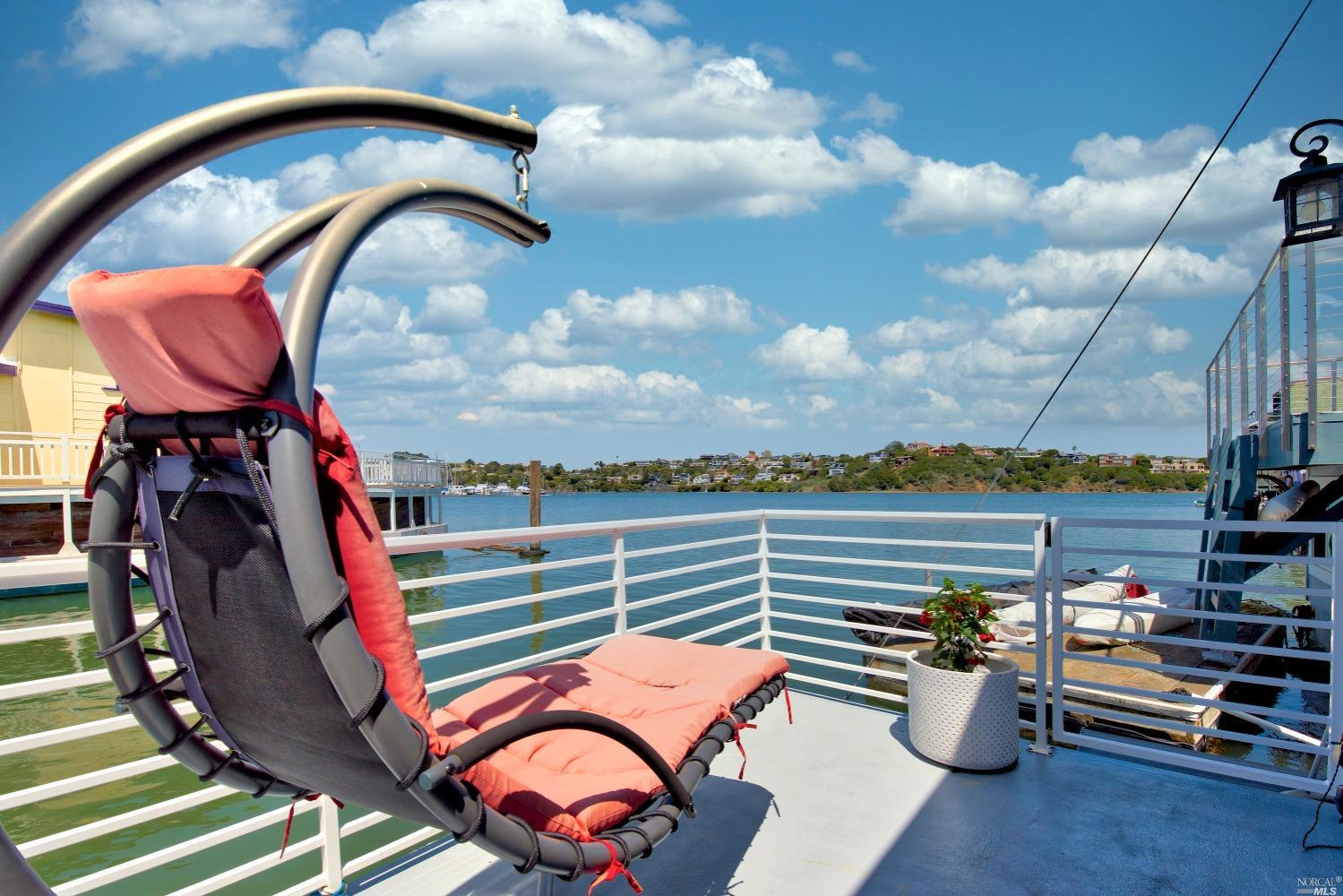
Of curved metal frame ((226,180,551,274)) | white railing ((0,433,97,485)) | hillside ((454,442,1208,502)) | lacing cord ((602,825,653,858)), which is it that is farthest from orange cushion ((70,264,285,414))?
white railing ((0,433,97,485))

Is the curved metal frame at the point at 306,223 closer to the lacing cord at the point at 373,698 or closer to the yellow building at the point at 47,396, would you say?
the lacing cord at the point at 373,698

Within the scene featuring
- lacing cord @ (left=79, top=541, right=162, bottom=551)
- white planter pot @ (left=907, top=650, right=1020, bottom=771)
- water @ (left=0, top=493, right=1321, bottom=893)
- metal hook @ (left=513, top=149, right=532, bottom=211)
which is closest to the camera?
lacing cord @ (left=79, top=541, right=162, bottom=551)

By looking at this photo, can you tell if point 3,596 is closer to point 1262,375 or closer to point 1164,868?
point 1164,868

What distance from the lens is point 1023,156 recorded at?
432 inches

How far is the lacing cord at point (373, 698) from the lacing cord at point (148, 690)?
43 centimetres

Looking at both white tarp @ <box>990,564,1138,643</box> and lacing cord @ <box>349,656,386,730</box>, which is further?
white tarp @ <box>990,564,1138,643</box>

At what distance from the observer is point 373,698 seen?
1.11 m

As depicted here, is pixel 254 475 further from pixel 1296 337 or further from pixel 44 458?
pixel 44 458

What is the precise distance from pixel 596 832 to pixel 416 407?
11842 mm

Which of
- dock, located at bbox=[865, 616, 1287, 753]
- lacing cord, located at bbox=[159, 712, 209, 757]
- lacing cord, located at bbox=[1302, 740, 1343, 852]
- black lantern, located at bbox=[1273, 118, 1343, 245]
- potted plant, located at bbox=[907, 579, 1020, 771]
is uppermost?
black lantern, located at bbox=[1273, 118, 1343, 245]

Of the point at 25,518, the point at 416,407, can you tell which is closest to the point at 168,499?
the point at 416,407

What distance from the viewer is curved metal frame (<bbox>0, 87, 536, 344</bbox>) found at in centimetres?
97

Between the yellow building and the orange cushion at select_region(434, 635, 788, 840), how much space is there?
14.1m

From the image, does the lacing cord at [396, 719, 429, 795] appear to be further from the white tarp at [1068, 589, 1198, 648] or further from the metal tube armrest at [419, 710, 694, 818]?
the white tarp at [1068, 589, 1198, 648]
